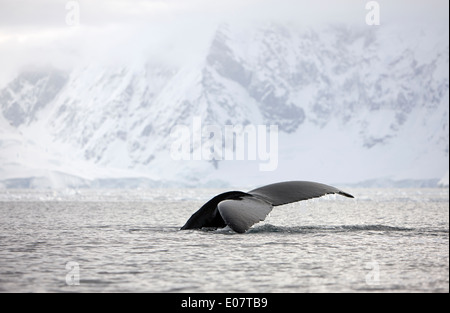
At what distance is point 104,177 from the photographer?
517 feet

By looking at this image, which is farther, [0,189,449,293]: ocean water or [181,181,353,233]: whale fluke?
[181,181,353,233]: whale fluke

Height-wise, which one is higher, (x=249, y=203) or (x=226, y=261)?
(x=249, y=203)

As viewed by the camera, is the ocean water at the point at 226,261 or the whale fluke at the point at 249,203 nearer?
the ocean water at the point at 226,261

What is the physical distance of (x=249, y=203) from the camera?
20344 mm

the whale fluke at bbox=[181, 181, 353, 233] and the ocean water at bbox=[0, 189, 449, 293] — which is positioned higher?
the whale fluke at bbox=[181, 181, 353, 233]

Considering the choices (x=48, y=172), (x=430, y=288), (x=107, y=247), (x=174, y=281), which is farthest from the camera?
(x=48, y=172)

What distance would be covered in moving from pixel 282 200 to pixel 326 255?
3599 mm

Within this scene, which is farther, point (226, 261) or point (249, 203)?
point (249, 203)

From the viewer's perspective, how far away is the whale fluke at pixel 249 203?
1994cm

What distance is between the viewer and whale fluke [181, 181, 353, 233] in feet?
65.4

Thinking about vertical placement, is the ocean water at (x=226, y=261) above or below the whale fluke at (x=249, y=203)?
below

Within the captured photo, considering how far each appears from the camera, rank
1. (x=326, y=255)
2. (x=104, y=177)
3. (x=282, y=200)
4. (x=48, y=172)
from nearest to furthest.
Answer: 1. (x=326, y=255)
2. (x=282, y=200)
3. (x=48, y=172)
4. (x=104, y=177)
